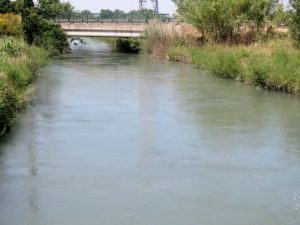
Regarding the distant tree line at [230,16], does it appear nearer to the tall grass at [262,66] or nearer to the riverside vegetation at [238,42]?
the riverside vegetation at [238,42]

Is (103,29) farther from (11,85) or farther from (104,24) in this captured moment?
(11,85)

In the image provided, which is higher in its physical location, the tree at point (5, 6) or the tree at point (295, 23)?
the tree at point (5, 6)

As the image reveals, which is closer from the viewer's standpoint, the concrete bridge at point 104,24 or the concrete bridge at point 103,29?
the concrete bridge at point 103,29

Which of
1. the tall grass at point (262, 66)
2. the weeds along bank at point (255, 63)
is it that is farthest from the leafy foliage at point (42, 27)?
the tall grass at point (262, 66)

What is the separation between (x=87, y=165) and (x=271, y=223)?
431 centimetres

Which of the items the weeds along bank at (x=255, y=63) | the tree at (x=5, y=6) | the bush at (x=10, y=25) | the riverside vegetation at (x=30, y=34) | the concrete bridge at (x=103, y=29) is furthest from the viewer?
the concrete bridge at (x=103, y=29)

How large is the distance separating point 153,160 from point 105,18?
137ft

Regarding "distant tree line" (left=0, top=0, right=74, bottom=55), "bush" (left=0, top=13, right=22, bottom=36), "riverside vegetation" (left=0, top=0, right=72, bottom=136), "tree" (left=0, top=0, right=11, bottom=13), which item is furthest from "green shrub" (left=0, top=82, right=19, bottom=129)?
"tree" (left=0, top=0, right=11, bottom=13)

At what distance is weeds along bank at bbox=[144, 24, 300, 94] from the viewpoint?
21253mm

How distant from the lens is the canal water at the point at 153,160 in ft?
29.7

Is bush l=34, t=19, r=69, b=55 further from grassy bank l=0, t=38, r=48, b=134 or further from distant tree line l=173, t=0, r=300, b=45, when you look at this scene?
grassy bank l=0, t=38, r=48, b=134

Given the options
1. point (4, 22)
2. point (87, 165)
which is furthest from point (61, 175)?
point (4, 22)

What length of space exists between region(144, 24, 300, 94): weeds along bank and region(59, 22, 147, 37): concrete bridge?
11.3 meters

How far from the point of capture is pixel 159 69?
107 ft
